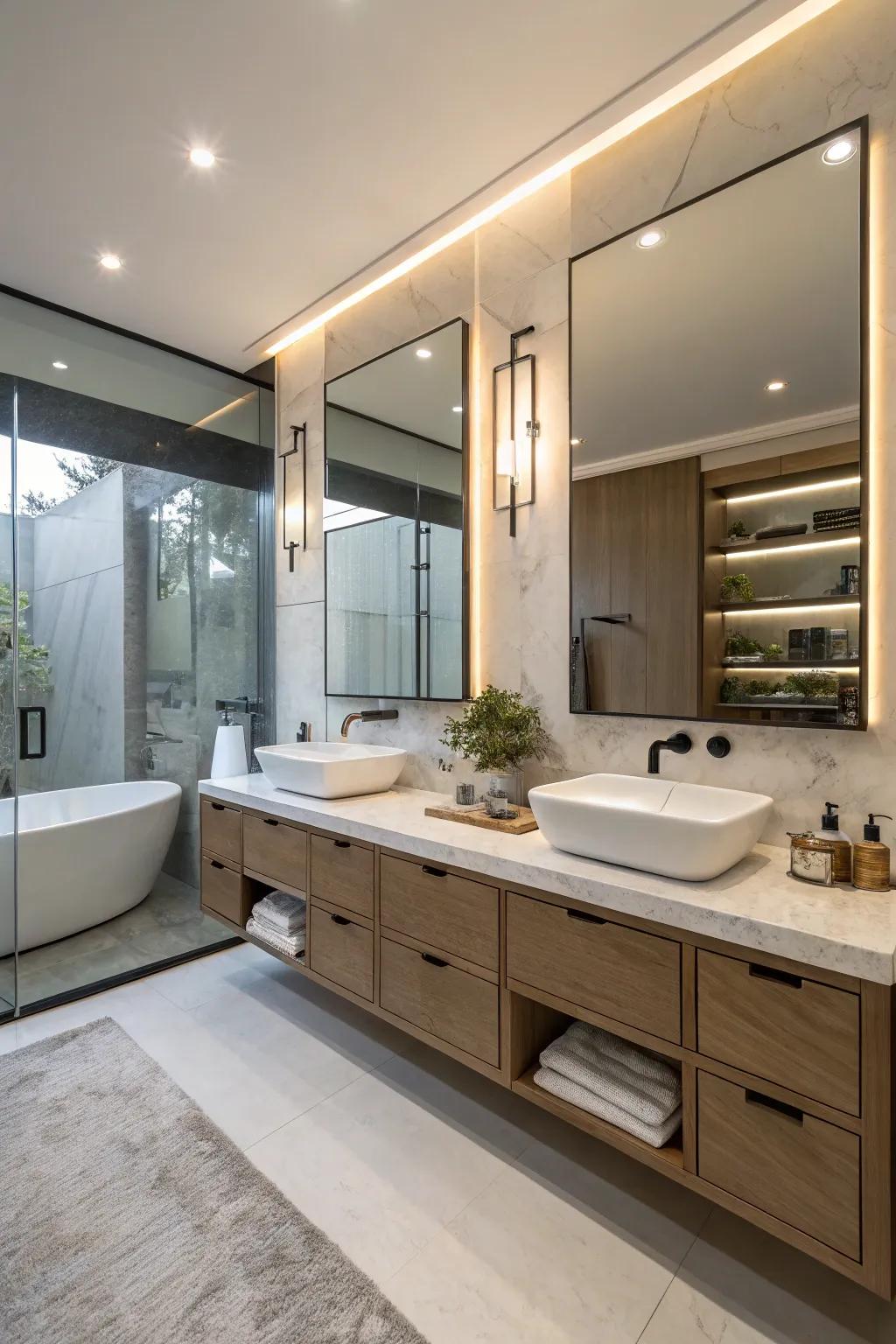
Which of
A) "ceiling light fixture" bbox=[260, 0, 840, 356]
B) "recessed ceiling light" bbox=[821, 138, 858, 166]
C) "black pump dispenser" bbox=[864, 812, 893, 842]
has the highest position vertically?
"ceiling light fixture" bbox=[260, 0, 840, 356]

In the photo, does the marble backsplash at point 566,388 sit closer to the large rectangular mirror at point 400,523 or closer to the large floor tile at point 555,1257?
the large rectangular mirror at point 400,523

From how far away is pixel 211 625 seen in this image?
Answer: 3.30 metres

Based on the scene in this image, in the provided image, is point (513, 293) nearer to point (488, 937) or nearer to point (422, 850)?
point (422, 850)

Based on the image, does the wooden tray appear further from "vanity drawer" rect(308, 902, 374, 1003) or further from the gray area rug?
the gray area rug

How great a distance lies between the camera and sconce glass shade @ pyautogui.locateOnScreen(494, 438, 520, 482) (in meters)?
2.36

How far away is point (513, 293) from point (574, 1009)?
2.25 meters

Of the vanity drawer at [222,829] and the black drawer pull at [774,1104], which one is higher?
the vanity drawer at [222,829]

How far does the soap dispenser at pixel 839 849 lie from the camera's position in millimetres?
1526

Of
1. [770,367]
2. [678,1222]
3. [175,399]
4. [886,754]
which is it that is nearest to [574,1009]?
[678,1222]

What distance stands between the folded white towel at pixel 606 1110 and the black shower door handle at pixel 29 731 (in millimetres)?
2199

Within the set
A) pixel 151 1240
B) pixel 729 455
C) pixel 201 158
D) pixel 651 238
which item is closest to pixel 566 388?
pixel 651 238

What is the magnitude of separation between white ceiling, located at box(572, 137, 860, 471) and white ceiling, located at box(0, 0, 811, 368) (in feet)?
1.25

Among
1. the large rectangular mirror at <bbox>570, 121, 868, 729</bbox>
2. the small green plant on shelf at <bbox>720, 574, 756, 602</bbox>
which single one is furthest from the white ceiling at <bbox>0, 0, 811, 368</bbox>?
the small green plant on shelf at <bbox>720, 574, 756, 602</bbox>

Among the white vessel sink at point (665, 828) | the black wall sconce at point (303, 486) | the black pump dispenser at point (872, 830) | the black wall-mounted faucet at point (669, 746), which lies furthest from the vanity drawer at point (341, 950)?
the black wall sconce at point (303, 486)
